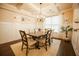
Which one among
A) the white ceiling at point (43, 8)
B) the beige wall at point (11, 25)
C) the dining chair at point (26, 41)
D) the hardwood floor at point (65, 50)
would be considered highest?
the white ceiling at point (43, 8)

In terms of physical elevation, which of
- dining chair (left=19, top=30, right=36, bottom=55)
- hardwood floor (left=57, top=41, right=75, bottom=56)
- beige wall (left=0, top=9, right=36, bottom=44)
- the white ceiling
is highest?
the white ceiling

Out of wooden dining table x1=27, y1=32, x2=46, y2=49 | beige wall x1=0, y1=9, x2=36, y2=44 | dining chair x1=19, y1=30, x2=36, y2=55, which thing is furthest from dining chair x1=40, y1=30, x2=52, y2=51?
beige wall x1=0, y1=9, x2=36, y2=44

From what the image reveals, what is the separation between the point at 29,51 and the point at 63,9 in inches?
42.6

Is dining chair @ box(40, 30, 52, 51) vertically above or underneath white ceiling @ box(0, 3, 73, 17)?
underneath

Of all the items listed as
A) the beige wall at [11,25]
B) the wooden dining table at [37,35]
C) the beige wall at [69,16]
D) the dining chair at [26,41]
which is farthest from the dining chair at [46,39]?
the beige wall at [69,16]

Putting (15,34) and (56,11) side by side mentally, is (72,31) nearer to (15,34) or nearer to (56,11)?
(56,11)

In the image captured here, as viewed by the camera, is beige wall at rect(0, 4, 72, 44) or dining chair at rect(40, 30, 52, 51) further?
dining chair at rect(40, 30, 52, 51)

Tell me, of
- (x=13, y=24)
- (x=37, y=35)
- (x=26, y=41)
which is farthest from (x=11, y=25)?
(x=37, y=35)

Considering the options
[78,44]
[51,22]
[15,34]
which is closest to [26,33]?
[15,34]

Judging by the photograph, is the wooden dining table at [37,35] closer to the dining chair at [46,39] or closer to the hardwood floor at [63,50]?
the dining chair at [46,39]

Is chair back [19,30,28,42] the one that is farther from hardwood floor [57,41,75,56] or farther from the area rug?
hardwood floor [57,41,75,56]

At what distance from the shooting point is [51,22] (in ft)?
6.75

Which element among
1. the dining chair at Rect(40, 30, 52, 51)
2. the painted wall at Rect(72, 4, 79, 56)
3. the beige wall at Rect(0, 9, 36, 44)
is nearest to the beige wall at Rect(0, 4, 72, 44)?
the beige wall at Rect(0, 9, 36, 44)

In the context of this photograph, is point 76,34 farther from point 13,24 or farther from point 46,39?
point 13,24
